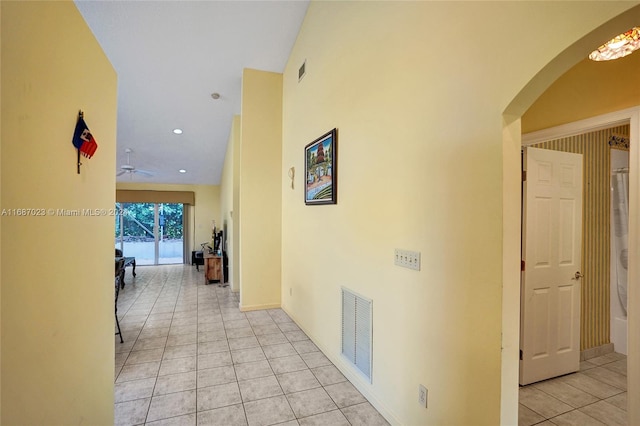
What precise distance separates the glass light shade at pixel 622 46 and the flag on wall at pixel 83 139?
8.25 ft

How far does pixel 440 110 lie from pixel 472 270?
0.83 metres

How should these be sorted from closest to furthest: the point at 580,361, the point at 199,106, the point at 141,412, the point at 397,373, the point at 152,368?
1. the point at 397,373
2. the point at 141,412
3. the point at 152,368
4. the point at 580,361
5. the point at 199,106

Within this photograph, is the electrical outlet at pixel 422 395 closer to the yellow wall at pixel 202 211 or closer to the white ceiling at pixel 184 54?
the white ceiling at pixel 184 54

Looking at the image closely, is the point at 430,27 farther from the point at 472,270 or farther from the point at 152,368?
the point at 152,368

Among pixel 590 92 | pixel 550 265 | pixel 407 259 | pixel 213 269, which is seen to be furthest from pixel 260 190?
pixel 590 92

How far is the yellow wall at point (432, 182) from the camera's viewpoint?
3.99 ft

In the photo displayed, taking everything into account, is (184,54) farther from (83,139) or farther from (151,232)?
(151,232)

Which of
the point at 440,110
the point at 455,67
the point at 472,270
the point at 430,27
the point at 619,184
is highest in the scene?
the point at 430,27

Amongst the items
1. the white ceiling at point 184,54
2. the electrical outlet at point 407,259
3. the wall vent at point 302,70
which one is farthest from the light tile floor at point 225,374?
the wall vent at point 302,70

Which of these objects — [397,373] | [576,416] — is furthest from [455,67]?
[576,416]

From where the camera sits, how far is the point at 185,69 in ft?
14.5

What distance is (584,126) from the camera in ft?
6.42

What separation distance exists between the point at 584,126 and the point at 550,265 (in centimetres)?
122

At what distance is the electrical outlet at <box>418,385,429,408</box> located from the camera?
161cm
